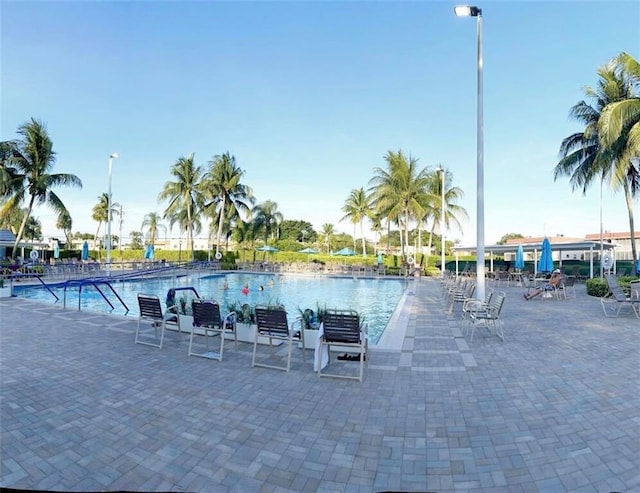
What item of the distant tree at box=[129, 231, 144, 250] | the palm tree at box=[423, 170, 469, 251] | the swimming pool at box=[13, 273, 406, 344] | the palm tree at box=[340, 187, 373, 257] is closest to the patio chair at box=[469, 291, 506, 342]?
the swimming pool at box=[13, 273, 406, 344]

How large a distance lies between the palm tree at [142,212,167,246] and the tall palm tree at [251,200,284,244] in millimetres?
30938

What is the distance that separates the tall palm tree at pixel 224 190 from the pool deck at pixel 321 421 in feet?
97.1

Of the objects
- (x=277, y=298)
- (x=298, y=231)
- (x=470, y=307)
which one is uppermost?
(x=298, y=231)

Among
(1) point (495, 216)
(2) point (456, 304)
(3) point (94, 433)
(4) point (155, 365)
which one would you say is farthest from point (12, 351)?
(1) point (495, 216)

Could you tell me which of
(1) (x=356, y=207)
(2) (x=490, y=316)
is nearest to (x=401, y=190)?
(1) (x=356, y=207)

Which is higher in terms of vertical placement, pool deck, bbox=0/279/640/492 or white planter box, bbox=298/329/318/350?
white planter box, bbox=298/329/318/350

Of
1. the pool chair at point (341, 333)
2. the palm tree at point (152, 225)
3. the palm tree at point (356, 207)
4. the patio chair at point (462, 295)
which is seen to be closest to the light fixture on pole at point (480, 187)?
the patio chair at point (462, 295)

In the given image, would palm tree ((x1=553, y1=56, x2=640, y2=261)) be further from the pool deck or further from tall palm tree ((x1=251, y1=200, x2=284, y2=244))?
tall palm tree ((x1=251, y1=200, x2=284, y2=244))

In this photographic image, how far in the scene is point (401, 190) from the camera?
3000cm

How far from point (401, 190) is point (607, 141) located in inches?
670

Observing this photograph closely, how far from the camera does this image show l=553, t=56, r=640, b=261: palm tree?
13.4 m

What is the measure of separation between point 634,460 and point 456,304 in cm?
973

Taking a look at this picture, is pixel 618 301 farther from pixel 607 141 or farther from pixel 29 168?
pixel 29 168

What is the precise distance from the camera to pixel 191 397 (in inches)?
164
